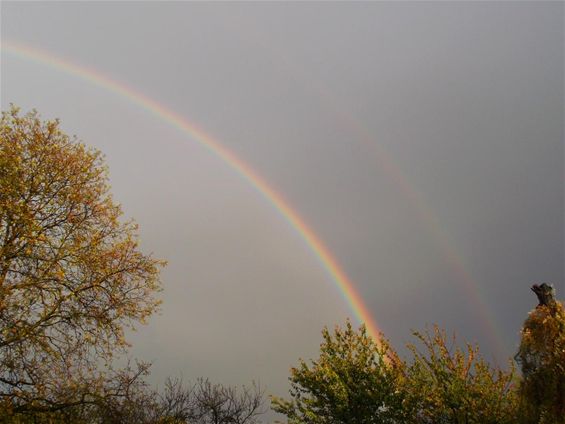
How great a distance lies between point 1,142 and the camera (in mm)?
14555

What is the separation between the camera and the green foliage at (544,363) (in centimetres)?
1170

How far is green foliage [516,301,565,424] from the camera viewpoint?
1170cm

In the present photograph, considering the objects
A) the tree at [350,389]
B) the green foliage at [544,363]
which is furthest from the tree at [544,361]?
the tree at [350,389]

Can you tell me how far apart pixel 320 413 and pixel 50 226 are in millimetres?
16201

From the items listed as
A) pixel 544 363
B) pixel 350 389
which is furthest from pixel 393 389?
pixel 544 363

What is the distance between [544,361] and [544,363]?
6cm

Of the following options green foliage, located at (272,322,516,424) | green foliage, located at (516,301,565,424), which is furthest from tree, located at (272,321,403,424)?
green foliage, located at (516,301,565,424)

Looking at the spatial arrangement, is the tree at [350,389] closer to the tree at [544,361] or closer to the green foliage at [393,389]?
the green foliage at [393,389]

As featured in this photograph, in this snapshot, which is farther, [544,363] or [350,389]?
[350,389]

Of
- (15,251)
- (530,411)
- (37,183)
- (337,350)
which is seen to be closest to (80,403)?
(15,251)

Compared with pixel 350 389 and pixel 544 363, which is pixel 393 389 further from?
pixel 544 363

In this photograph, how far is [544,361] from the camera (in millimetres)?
11969

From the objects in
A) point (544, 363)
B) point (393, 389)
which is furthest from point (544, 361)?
point (393, 389)

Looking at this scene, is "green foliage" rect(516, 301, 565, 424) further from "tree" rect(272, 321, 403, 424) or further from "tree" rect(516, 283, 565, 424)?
"tree" rect(272, 321, 403, 424)
